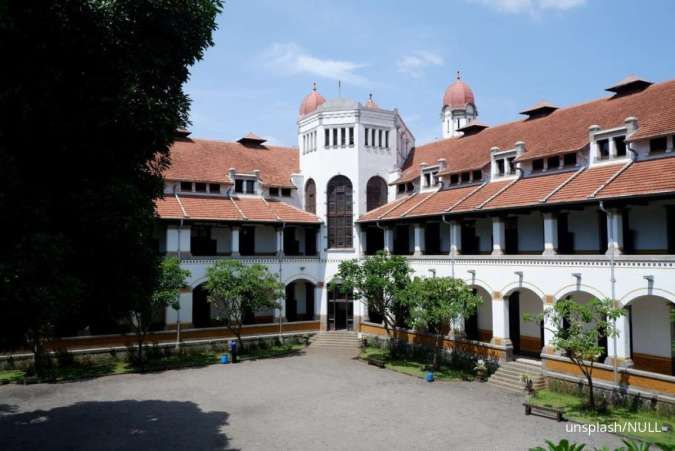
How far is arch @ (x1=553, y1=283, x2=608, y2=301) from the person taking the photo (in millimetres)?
21188

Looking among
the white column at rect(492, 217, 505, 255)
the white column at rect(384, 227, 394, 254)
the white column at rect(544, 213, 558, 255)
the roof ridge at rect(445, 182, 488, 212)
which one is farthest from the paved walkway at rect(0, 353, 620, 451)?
the white column at rect(384, 227, 394, 254)

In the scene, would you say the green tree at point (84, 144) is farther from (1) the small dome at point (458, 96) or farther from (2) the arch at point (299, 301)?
(1) the small dome at point (458, 96)

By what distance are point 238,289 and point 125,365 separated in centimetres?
727

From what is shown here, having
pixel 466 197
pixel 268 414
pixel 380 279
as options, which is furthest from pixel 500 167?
pixel 268 414

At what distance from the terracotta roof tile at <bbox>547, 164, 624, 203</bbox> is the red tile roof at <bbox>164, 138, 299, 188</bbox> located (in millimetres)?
20377

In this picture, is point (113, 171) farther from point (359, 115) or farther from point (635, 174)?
point (359, 115)

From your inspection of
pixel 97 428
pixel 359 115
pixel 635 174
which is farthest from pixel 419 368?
pixel 359 115

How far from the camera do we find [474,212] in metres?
26.4

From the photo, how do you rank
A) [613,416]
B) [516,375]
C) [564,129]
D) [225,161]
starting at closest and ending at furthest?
[613,416] → [516,375] → [564,129] → [225,161]

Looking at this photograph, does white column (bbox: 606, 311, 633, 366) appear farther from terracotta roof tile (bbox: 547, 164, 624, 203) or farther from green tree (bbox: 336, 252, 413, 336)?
green tree (bbox: 336, 252, 413, 336)

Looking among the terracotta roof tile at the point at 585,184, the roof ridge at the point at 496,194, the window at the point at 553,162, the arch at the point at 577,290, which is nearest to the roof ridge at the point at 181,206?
the roof ridge at the point at 496,194

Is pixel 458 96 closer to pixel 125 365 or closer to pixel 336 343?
pixel 336 343

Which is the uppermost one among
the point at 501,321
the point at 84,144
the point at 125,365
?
the point at 84,144

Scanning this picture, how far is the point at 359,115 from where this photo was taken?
119 feet
